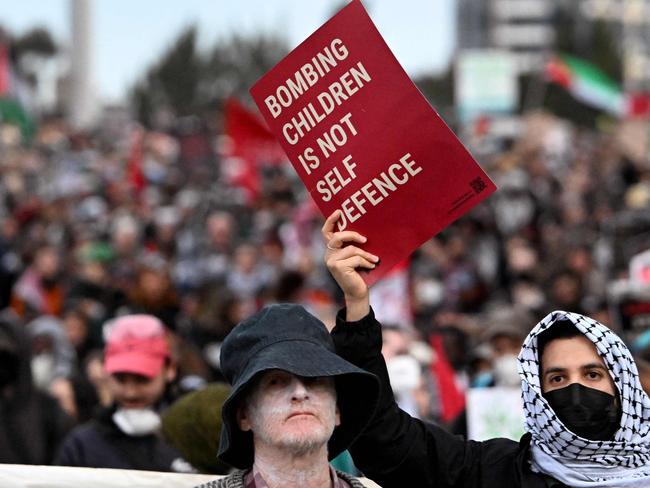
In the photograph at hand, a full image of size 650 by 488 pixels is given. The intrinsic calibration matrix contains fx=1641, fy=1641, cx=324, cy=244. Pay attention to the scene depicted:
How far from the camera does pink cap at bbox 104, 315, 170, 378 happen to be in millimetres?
5359

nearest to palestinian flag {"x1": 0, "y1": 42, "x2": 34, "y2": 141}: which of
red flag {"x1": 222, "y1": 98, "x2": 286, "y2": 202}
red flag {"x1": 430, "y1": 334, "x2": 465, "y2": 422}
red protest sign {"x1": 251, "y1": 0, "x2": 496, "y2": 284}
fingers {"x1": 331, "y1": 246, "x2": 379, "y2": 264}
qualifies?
red flag {"x1": 222, "y1": 98, "x2": 286, "y2": 202}

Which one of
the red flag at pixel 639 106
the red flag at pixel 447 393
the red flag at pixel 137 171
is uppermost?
the red flag at pixel 639 106

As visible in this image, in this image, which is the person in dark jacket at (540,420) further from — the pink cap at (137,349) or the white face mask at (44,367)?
the white face mask at (44,367)

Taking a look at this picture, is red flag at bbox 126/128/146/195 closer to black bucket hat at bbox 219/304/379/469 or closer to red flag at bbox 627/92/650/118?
red flag at bbox 627/92/650/118

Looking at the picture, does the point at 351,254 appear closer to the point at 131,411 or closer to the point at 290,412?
the point at 290,412

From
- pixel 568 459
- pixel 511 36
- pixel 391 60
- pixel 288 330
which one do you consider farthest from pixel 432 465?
pixel 511 36

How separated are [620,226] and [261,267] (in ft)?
12.1

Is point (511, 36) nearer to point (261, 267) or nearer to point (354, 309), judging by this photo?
point (261, 267)

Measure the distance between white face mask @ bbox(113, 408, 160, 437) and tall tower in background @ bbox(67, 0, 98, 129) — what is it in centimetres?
3056

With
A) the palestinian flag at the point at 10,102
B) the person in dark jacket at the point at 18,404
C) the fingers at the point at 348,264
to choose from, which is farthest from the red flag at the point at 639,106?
the fingers at the point at 348,264

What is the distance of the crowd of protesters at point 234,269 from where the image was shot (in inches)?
291

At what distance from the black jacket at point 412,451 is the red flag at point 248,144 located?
1272cm

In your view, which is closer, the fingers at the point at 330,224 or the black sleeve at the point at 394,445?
the black sleeve at the point at 394,445

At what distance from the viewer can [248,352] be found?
3225mm
